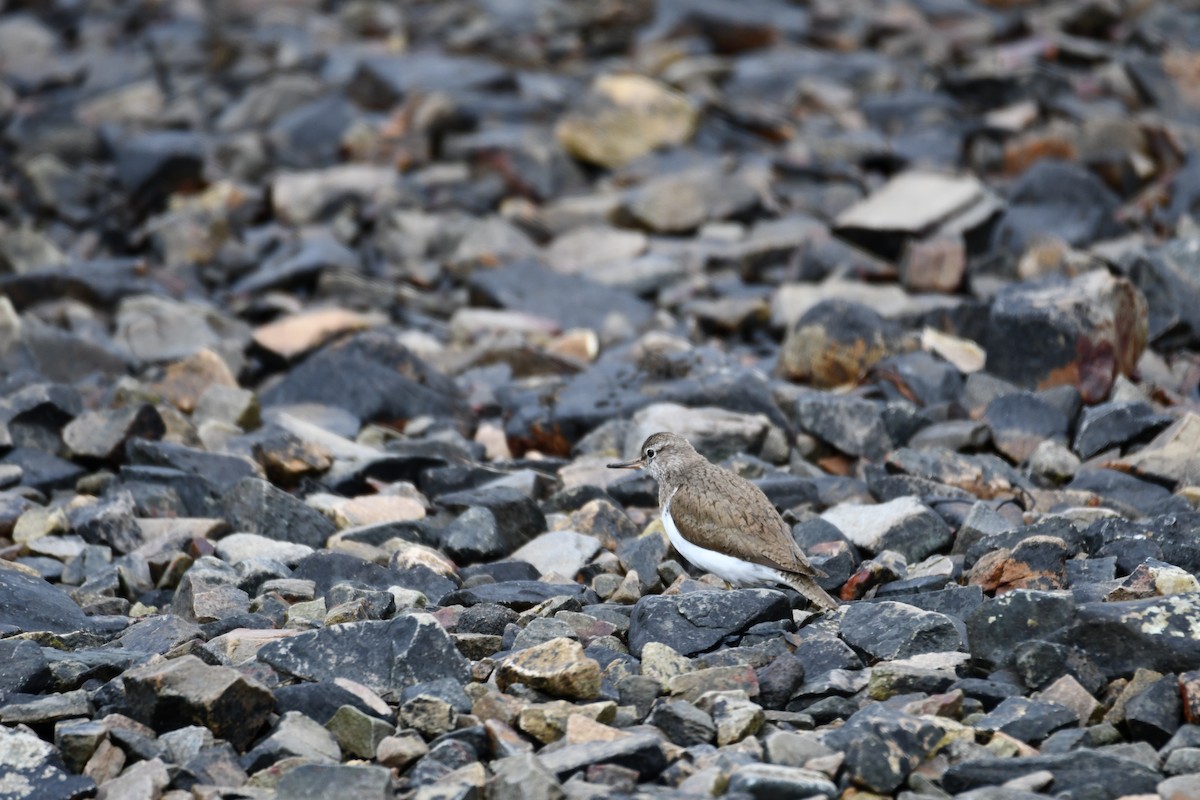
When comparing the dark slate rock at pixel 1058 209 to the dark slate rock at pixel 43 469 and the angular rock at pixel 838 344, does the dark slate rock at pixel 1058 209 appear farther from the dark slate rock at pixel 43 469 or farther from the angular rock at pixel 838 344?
the dark slate rock at pixel 43 469

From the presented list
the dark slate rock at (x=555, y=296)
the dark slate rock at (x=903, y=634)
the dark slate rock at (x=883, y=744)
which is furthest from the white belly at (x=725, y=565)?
the dark slate rock at (x=555, y=296)

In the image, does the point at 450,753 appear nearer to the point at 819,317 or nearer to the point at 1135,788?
the point at 1135,788

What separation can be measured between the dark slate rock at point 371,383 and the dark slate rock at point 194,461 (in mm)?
1675

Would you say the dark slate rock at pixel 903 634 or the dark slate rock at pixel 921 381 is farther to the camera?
the dark slate rock at pixel 921 381

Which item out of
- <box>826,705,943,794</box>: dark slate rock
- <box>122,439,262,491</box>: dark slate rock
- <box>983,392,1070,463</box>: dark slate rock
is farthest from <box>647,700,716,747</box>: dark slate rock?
<box>983,392,1070,463</box>: dark slate rock

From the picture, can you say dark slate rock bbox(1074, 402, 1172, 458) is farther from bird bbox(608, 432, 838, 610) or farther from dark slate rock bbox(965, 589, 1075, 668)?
dark slate rock bbox(965, 589, 1075, 668)

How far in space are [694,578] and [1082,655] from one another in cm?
257

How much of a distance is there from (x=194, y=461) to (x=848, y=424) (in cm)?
Answer: 469

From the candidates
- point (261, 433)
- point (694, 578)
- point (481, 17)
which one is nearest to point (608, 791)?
point (694, 578)

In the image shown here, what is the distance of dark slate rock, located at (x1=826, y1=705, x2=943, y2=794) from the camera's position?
570 centimetres

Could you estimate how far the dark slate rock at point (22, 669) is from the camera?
6.67 meters

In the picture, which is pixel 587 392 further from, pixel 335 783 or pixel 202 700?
pixel 335 783

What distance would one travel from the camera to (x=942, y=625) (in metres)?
6.91

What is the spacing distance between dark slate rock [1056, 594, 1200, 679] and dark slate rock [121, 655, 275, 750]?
365cm
